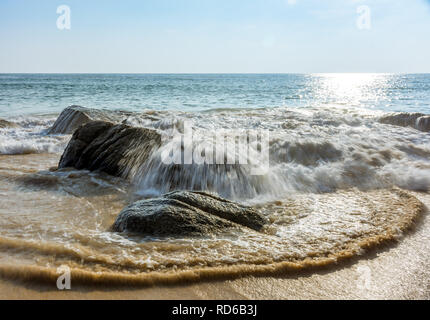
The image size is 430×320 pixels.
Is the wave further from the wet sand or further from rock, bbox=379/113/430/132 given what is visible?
rock, bbox=379/113/430/132

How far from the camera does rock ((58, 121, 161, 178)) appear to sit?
4.64 metres

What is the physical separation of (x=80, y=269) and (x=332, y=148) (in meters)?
4.33

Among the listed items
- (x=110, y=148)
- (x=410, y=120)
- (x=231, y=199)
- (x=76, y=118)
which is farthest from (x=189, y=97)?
(x=231, y=199)

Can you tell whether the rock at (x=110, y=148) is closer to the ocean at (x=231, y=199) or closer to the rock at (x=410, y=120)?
the ocean at (x=231, y=199)

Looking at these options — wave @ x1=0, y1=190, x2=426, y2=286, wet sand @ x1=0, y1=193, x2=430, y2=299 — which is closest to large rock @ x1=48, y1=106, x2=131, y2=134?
wave @ x1=0, y1=190, x2=426, y2=286

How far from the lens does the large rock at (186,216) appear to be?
274cm

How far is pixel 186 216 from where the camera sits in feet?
9.21

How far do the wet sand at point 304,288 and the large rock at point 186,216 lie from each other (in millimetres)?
679

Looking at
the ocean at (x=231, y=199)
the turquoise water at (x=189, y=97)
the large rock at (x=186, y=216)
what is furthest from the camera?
the turquoise water at (x=189, y=97)

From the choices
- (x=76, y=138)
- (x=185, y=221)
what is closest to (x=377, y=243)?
(x=185, y=221)

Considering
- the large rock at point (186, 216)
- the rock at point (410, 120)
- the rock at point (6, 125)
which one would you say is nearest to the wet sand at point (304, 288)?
the large rock at point (186, 216)

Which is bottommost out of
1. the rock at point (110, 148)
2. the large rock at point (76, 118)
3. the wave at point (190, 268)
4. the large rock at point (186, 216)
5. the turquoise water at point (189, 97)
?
the wave at point (190, 268)

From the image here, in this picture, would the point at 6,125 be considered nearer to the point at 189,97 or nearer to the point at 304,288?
the point at 304,288
